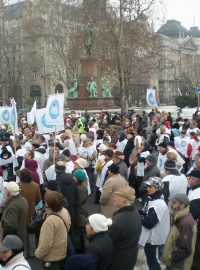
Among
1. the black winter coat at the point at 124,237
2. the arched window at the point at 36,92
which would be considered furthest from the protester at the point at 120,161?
the arched window at the point at 36,92

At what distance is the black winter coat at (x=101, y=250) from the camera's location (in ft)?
15.5

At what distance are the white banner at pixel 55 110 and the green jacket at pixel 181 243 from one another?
217 inches

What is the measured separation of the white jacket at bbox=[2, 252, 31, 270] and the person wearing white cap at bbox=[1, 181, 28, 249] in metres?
2.17

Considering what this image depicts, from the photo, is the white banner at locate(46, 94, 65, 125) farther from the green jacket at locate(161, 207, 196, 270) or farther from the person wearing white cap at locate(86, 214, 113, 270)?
Answer: the person wearing white cap at locate(86, 214, 113, 270)

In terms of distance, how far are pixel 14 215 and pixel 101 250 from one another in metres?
2.39

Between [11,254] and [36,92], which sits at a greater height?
[36,92]

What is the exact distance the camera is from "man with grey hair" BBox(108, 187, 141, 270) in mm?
5309

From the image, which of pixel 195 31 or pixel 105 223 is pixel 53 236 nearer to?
pixel 105 223

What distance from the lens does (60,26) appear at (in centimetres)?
5106

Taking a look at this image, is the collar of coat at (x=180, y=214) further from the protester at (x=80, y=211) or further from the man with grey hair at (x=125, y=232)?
the protester at (x=80, y=211)

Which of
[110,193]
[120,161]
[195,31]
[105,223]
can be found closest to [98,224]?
[105,223]

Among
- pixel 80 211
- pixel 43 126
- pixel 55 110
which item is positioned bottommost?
pixel 80 211

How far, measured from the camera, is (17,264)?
15.0 feet

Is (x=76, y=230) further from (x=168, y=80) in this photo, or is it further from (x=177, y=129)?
(x=168, y=80)
